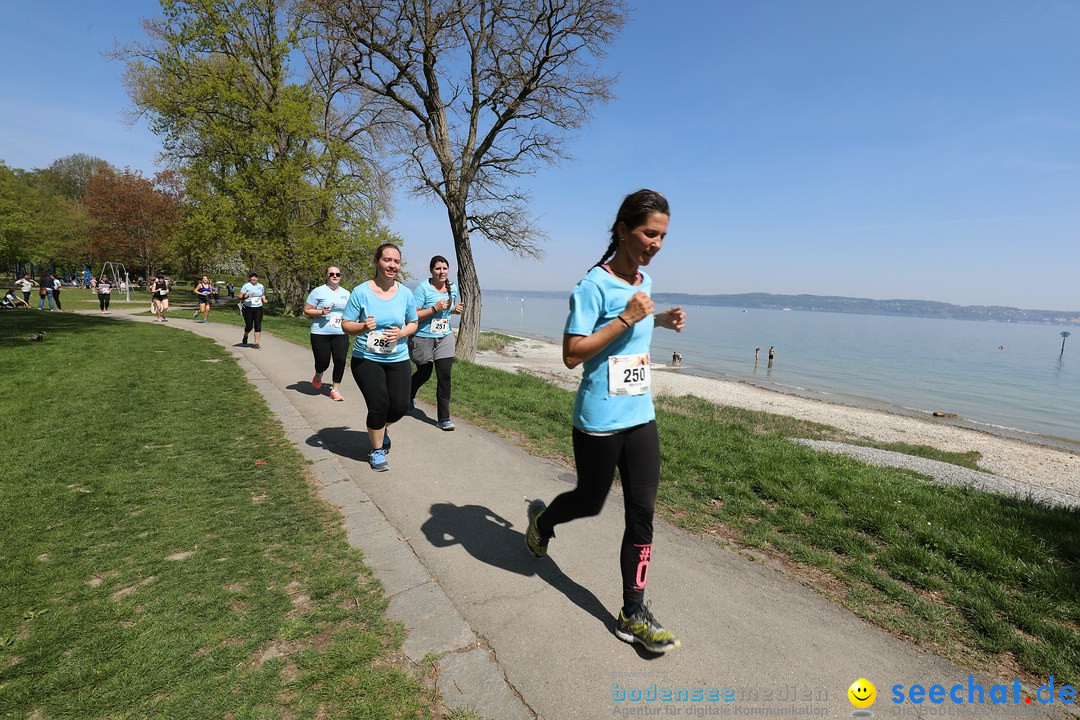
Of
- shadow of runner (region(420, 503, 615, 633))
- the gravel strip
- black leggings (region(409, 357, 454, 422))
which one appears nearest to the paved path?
shadow of runner (region(420, 503, 615, 633))

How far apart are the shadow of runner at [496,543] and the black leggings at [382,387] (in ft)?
3.83

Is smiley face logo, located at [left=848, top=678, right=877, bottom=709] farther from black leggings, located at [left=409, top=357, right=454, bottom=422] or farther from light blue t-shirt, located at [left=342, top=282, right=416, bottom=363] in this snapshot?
black leggings, located at [left=409, top=357, right=454, bottom=422]

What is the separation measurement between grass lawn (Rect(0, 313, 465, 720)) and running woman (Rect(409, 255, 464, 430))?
1.98m

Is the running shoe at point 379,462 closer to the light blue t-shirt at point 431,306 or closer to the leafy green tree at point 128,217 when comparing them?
the light blue t-shirt at point 431,306

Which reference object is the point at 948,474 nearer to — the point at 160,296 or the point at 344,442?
the point at 344,442

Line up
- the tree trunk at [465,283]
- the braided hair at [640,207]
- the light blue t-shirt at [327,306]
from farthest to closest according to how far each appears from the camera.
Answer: the tree trunk at [465,283] < the light blue t-shirt at [327,306] < the braided hair at [640,207]

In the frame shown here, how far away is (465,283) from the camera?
1573cm

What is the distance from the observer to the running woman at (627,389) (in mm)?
2432

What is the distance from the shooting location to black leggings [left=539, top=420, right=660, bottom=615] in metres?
2.56

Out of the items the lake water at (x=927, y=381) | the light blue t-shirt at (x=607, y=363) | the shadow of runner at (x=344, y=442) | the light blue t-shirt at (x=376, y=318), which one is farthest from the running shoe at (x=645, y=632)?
the lake water at (x=927, y=381)

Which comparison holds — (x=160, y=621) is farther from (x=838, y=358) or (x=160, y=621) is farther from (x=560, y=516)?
(x=838, y=358)

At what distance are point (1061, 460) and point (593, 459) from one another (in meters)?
20.6

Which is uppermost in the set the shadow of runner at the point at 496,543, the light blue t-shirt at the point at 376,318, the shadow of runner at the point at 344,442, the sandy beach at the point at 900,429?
the light blue t-shirt at the point at 376,318

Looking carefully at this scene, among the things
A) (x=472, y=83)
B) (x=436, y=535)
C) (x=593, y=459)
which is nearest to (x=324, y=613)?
(x=436, y=535)
